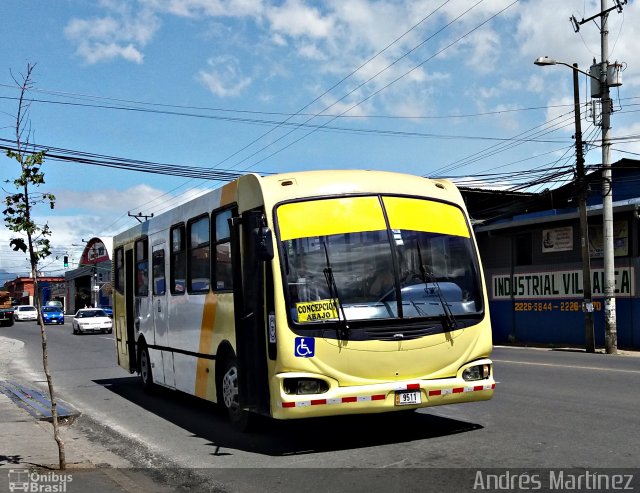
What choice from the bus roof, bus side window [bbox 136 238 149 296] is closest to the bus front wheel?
the bus roof

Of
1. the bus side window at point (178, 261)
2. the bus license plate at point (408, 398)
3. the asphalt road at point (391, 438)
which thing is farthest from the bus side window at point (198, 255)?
the bus license plate at point (408, 398)

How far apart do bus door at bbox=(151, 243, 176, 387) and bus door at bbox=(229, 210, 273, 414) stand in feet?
11.0

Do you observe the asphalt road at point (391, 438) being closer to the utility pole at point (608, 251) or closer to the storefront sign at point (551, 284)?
the utility pole at point (608, 251)

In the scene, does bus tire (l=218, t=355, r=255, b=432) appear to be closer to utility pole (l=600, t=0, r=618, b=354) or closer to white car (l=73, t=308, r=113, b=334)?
utility pole (l=600, t=0, r=618, b=354)

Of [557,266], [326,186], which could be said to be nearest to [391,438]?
[326,186]

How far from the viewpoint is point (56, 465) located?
23.6 feet

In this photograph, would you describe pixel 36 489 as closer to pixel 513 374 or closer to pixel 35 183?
pixel 35 183

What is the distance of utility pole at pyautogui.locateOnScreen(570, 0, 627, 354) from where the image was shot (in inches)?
873

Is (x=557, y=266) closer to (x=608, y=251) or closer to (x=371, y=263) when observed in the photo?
(x=608, y=251)

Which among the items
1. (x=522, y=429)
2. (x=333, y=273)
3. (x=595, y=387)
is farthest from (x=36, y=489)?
(x=595, y=387)

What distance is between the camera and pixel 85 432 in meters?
9.66

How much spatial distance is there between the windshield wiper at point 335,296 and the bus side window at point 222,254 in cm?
158

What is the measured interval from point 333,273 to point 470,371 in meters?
1.81

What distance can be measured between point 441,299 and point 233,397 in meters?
2.83
